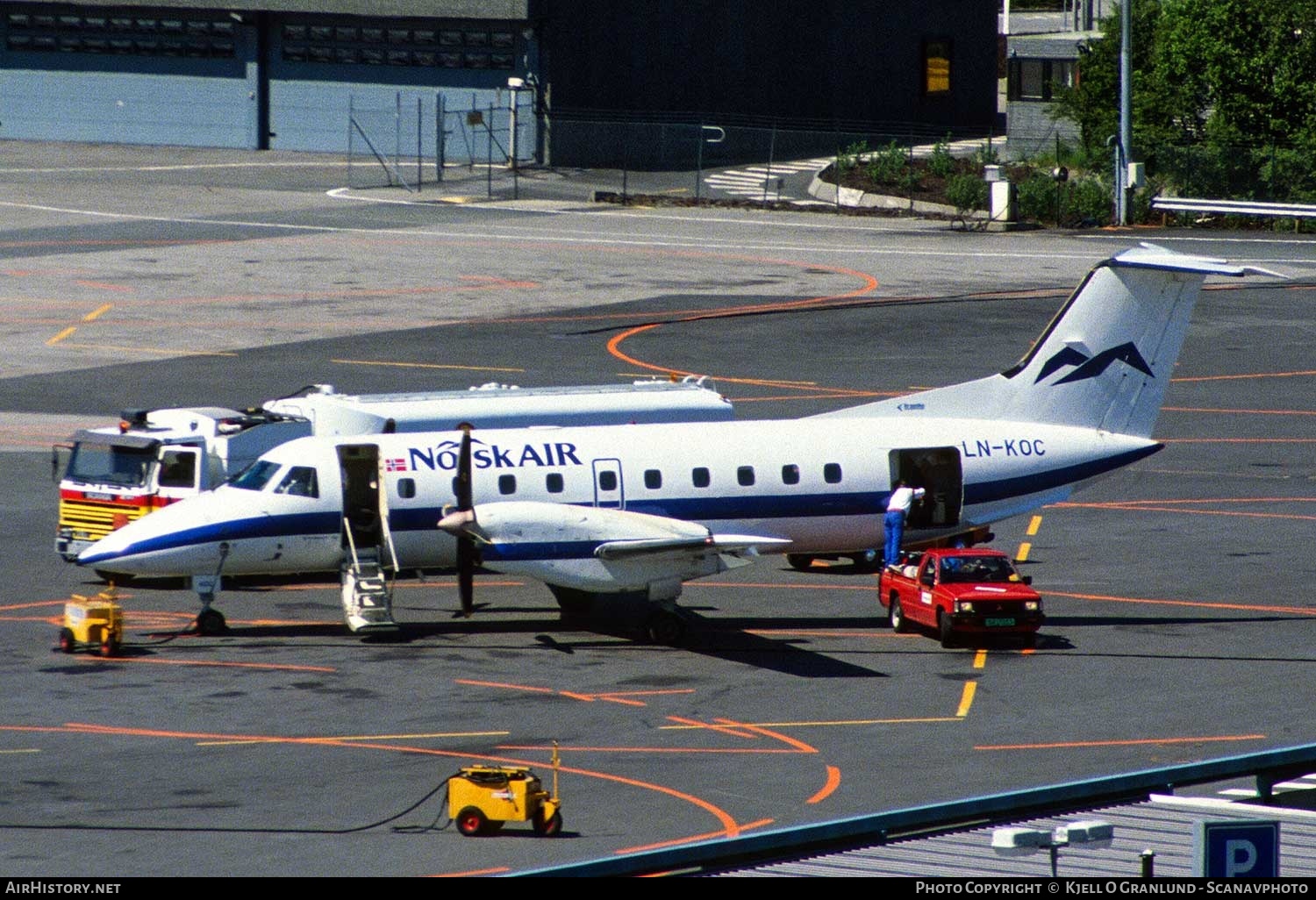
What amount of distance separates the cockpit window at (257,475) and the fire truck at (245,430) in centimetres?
339

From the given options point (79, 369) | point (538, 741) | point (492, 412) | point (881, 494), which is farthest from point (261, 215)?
point (538, 741)

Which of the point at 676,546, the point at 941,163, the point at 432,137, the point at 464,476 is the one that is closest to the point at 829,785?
the point at 676,546

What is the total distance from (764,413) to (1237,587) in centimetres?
1760

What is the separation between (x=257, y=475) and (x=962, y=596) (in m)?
12.2

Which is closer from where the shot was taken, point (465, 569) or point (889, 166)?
point (465, 569)

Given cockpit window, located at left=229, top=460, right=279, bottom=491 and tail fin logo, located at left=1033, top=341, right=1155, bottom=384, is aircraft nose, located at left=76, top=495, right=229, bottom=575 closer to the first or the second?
cockpit window, located at left=229, top=460, right=279, bottom=491

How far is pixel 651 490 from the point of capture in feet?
115

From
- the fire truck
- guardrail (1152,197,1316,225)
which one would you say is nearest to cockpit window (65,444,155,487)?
the fire truck

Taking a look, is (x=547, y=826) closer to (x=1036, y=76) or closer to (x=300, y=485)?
(x=300, y=485)

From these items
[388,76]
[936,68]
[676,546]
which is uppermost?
[936,68]

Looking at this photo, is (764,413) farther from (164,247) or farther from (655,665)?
(164,247)

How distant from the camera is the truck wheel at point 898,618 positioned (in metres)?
34.6

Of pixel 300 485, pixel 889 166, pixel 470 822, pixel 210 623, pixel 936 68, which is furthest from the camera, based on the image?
pixel 936 68

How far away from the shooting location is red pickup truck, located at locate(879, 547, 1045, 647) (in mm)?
32938
